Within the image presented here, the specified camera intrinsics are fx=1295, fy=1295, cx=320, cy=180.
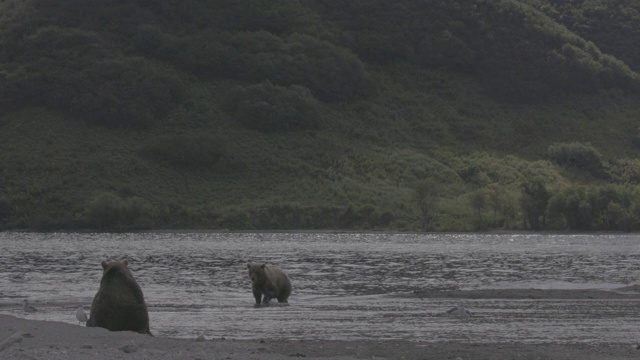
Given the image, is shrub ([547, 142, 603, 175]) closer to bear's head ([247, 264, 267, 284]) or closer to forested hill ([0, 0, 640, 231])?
forested hill ([0, 0, 640, 231])

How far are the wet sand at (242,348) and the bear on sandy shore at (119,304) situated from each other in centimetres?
47

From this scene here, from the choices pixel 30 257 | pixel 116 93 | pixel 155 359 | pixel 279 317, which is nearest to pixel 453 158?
pixel 116 93

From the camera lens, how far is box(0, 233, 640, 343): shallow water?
2412 cm

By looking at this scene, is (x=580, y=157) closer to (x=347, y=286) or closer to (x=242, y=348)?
(x=347, y=286)

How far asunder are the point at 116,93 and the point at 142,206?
24534mm

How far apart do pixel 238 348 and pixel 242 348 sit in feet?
0.22

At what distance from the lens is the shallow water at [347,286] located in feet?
79.2

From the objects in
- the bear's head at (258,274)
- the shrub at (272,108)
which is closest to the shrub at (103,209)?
the shrub at (272,108)

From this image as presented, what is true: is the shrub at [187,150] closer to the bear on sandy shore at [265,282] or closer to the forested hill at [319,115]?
the forested hill at [319,115]

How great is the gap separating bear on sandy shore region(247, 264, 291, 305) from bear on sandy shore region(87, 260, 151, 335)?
29.2ft

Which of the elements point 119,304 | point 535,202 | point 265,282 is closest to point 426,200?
point 535,202

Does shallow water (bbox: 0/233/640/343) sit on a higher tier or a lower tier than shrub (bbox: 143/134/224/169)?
lower

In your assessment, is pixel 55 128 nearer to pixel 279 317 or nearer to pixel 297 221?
pixel 297 221

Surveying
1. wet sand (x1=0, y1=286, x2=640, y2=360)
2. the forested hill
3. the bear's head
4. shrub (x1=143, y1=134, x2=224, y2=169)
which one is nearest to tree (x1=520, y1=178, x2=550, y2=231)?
the forested hill
